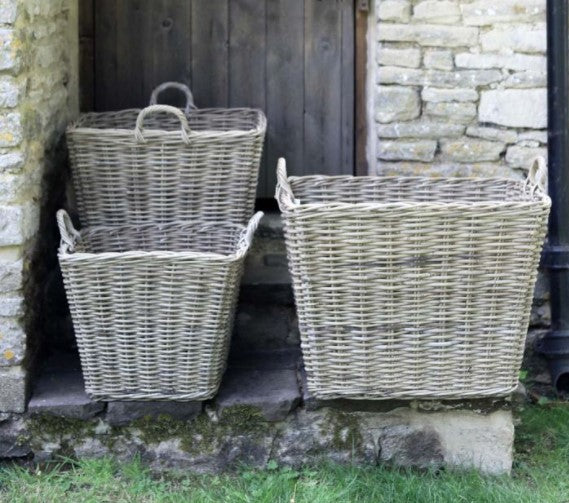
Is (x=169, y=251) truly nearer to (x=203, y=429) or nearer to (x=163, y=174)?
(x=163, y=174)

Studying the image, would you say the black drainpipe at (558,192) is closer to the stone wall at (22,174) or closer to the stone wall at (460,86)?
the stone wall at (460,86)

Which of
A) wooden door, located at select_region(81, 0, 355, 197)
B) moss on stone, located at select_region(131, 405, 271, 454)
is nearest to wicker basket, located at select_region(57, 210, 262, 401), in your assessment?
moss on stone, located at select_region(131, 405, 271, 454)

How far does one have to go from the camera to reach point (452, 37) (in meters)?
4.37

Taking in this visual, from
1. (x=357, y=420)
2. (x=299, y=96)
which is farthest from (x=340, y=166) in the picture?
(x=357, y=420)

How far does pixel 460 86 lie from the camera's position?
440 centimetres

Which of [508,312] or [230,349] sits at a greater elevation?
[508,312]

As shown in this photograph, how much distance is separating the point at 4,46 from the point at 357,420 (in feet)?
5.54

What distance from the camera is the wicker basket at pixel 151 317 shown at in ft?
11.9

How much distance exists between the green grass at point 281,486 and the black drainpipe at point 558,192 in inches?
27.9

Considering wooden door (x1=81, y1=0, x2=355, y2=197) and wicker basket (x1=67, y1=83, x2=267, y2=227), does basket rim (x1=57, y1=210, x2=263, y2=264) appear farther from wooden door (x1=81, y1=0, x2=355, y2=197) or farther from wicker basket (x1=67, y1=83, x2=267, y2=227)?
wooden door (x1=81, y1=0, x2=355, y2=197)

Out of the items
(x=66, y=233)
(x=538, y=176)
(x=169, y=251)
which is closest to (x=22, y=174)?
(x=66, y=233)

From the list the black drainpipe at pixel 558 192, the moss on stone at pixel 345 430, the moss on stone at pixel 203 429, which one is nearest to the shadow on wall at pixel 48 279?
the moss on stone at pixel 203 429

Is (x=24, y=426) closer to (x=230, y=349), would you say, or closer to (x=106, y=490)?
(x=106, y=490)

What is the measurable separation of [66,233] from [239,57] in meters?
1.35
